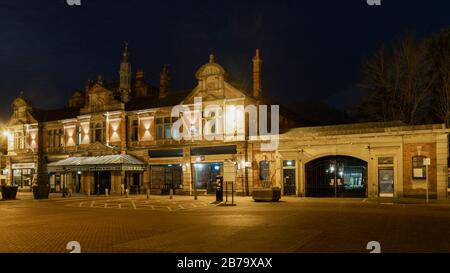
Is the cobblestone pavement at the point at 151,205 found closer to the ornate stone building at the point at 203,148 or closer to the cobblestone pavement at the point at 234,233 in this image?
the ornate stone building at the point at 203,148

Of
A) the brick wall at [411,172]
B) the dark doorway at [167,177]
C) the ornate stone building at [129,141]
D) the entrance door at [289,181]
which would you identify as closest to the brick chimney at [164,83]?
the ornate stone building at [129,141]

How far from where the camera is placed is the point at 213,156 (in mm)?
37750

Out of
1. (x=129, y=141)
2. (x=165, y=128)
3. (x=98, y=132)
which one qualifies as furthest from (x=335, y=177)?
(x=98, y=132)

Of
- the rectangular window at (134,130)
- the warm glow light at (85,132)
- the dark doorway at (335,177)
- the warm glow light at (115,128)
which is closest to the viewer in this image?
the dark doorway at (335,177)

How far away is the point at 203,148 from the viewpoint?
3825cm

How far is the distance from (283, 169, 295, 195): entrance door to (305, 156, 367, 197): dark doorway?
111 centimetres

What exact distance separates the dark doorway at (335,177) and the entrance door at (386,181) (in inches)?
55.3

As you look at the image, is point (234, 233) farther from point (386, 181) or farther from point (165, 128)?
point (165, 128)

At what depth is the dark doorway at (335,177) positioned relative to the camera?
3291 centimetres

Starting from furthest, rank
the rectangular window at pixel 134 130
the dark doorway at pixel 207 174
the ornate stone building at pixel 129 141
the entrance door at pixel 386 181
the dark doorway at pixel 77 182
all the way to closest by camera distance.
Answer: the dark doorway at pixel 77 182, the rectangular window at pixel 134 130, the dark doorway at pixel 207 174, the ornate stone building at pixel 129 141, the entrance door at pixel 386 181

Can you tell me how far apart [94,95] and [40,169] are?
38.4 ft

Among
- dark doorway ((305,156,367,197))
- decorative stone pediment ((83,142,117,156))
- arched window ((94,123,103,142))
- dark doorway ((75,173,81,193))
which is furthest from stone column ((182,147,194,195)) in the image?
dark doorway ((75,173,81,193))

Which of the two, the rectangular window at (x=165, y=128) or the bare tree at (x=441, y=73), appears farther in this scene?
the rectangular window at (x=165, y=128)

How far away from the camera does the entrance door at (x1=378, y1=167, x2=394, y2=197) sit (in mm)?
30781
